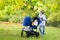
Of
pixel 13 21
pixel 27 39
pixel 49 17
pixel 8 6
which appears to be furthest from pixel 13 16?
pixel 27 39

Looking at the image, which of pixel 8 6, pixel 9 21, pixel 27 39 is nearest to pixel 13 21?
pixel 9 21

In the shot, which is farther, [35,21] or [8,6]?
[8,6]

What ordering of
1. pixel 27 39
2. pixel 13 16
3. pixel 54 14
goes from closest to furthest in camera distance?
pixel 27 39 < pixel 54 14 < pixel 13 16

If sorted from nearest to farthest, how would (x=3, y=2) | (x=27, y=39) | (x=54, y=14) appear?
(x=27, y=39)
(x=3, y=2)
(x=54, y=14)

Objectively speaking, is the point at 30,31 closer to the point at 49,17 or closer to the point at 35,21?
the point at 35,21

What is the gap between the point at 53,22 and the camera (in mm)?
27031

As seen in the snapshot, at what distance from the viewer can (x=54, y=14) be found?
26.4 meters

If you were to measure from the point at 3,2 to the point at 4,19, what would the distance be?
1392 centimetres

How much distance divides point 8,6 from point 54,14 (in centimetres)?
1176

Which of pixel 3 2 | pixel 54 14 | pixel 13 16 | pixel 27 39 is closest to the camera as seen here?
pixel 27 39

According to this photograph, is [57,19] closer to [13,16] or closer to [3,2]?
[13,16]

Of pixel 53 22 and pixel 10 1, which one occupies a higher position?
pixel 10 1

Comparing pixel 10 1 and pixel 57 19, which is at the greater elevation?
pixel 10 1

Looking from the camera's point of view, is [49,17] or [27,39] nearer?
[27,39]
